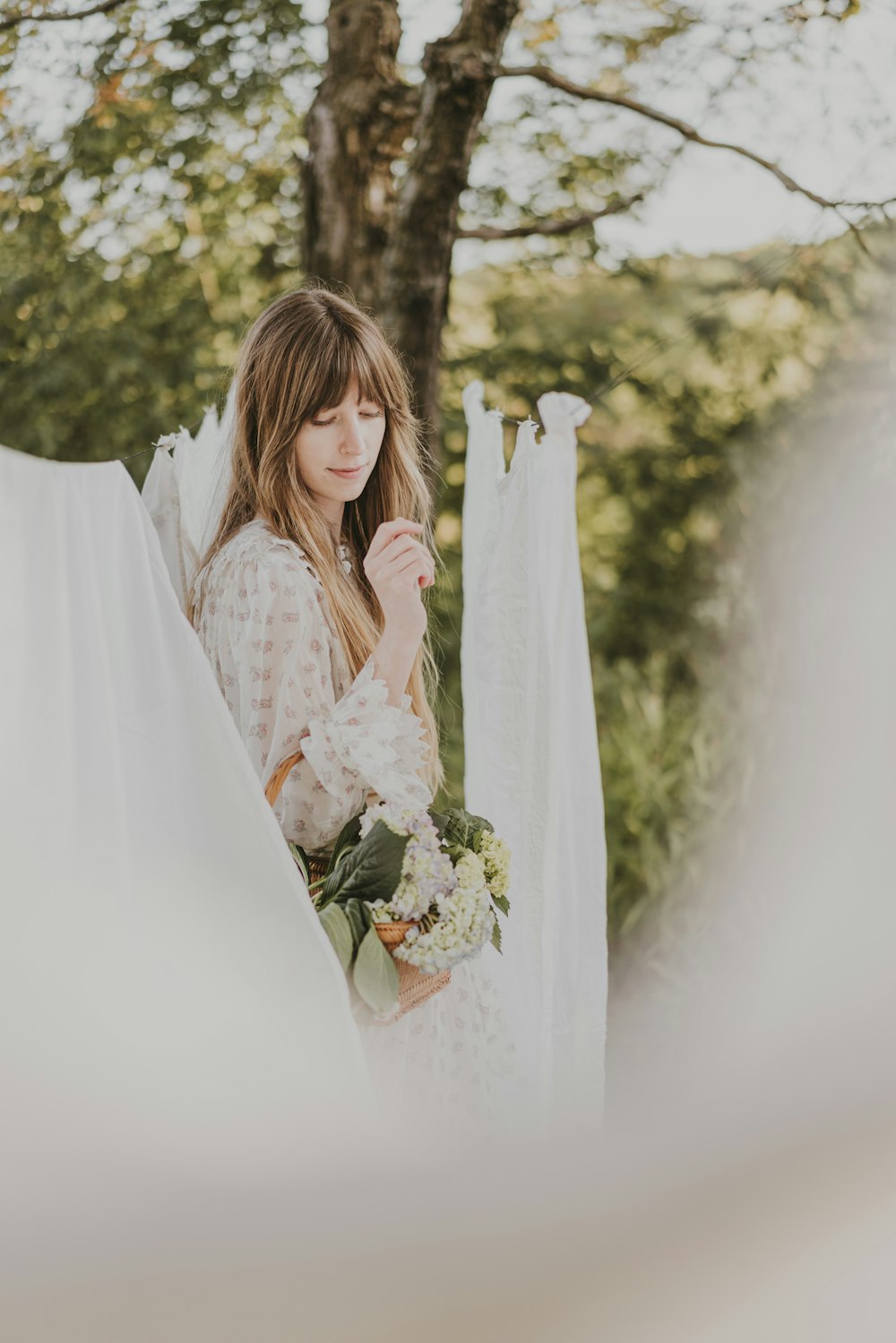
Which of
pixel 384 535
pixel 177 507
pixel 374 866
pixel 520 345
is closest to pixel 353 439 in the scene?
pixel 384 535

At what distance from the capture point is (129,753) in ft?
3.30

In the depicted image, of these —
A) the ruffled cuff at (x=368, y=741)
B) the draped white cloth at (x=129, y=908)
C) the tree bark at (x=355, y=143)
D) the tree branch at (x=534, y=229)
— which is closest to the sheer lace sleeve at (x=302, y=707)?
the ruffled cuff at (x=368, y=741)

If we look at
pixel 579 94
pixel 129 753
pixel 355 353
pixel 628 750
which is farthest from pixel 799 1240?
pixel 628 750

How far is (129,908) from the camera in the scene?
3.13 ft

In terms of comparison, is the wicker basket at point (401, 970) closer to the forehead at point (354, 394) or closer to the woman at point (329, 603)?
the woman at point (329, 603)

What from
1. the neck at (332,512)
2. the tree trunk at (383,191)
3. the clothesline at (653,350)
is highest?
the tree trunk at (383,191)

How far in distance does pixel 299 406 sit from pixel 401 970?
1.86 feet

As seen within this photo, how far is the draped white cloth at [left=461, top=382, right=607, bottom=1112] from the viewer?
1.60 meters

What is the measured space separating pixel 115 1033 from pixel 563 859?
33.2 inches

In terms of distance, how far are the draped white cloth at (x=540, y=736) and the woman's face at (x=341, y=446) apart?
1.13 ft

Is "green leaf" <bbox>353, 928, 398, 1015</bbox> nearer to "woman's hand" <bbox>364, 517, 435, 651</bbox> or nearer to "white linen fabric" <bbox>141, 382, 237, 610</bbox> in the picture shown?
"woman's hand" <bbox>364, 517, 435, 651</bbox>

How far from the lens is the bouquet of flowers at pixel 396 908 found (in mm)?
1053

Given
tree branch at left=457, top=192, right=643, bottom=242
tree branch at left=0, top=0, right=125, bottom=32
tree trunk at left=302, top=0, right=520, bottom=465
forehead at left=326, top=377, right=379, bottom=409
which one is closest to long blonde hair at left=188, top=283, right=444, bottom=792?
forehead at left=326, top=377, right=379, bottom=409

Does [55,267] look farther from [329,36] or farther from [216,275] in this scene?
[329,36]
